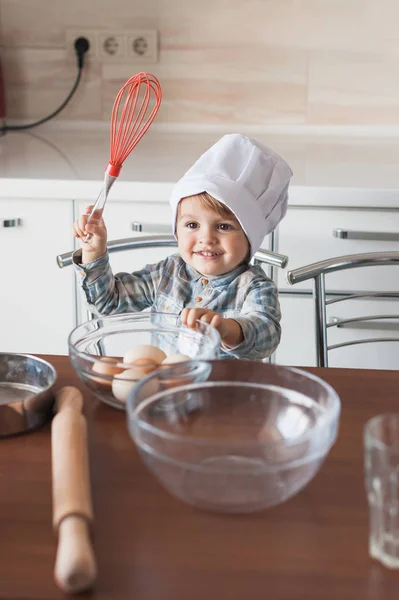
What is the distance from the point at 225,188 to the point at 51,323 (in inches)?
33.0

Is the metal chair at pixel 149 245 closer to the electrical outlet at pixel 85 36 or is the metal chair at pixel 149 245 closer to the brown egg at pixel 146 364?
the brown egg at pixel 146 364

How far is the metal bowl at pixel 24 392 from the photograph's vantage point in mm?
864

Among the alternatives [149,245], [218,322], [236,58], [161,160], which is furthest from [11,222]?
[218,322]

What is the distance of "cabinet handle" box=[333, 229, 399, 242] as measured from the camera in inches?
72.0

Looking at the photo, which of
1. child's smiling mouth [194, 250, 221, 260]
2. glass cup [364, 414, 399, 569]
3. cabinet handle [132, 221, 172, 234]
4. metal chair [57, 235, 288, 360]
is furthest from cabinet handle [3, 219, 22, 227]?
glass cup [364, 414, 399, 569]

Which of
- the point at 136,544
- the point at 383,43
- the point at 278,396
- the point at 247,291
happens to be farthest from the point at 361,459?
the point at 383,43

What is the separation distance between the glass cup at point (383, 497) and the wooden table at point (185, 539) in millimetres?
14

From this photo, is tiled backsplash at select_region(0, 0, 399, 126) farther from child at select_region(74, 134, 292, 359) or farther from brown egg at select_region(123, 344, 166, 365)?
brown egg at select_region(123, 344, 166, 365)

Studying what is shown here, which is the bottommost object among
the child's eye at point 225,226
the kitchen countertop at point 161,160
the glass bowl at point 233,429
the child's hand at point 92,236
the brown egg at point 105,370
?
the glass bowl at point 233,429

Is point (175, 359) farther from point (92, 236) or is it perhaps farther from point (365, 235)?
point (365, 235)

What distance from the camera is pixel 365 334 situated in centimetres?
198

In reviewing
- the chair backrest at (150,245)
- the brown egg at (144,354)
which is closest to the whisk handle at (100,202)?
the chair backrest at (150,245)

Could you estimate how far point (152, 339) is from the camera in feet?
3.45

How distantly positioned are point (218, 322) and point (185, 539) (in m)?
0.40
